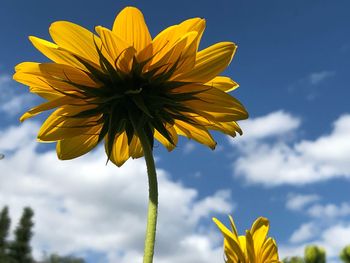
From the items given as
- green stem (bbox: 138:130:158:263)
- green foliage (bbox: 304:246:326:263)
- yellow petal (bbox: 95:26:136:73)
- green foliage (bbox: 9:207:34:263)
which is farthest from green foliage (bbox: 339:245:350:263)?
green foliage (bbox: 9:207:34:263)

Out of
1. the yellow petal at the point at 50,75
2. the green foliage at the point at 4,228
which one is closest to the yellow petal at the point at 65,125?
the yellow petal at the point at 50,75

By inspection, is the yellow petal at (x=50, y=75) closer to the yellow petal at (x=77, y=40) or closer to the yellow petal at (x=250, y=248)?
the yellow petal at (x=77, y=40)

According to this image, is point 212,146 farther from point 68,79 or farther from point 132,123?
point 68,79

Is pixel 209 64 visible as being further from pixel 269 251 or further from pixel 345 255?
pixel 345 255

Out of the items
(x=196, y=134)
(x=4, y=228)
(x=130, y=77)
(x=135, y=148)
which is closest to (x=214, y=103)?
(x=196, y=134)

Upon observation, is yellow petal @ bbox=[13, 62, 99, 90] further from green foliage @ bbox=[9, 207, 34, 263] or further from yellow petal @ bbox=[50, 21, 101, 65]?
green foliage @ bbox=[9, 207, 34, 263]

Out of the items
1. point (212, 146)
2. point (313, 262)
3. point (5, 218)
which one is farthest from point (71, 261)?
point (212, 146)
